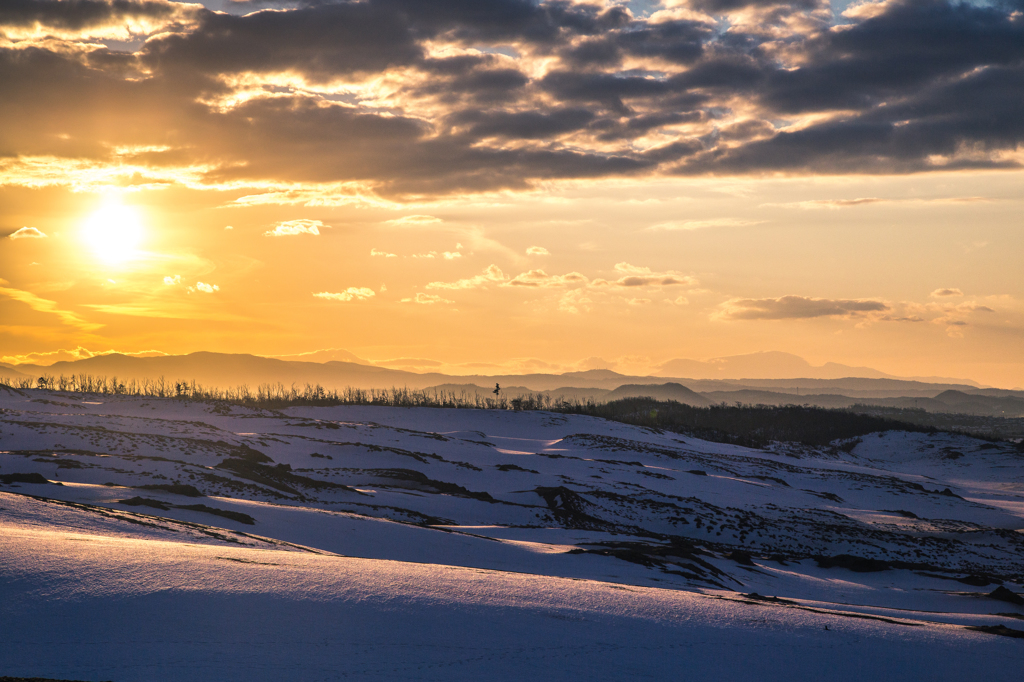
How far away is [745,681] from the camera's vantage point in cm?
422

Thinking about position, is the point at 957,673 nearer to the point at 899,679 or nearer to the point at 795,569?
the point at 899,679

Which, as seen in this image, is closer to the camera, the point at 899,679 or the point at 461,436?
the point at 899,679

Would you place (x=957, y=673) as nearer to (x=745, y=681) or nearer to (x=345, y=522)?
(x=745, y=681)

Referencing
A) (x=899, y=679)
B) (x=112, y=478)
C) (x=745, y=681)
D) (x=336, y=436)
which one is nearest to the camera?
(x=745, y=681)

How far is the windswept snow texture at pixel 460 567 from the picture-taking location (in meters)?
3.98

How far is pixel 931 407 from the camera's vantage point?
107 metres

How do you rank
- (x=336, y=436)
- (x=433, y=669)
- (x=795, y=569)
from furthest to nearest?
1. (x=336, y=436)
2. (x=795, y=569)
3. (x=433, y=669)

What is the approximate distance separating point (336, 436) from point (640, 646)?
786 inches

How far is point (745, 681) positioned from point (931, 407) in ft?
393

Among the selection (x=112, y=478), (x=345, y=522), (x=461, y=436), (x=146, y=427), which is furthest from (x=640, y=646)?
(x=461, y=436)

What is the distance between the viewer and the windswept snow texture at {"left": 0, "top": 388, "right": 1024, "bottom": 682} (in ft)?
13.1

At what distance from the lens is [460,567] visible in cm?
683

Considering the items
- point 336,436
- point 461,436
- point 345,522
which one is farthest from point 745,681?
point 461,436

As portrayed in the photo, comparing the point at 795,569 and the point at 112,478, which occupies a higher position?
the point at 112,478
